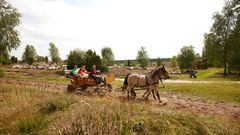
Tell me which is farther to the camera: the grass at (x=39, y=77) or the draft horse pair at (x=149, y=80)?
the grass at (x=39, y=77)

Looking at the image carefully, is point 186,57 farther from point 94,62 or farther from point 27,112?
point 27,112

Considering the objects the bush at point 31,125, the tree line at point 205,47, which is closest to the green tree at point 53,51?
the tree line at point 205,47

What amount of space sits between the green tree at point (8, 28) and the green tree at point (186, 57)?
3640cm

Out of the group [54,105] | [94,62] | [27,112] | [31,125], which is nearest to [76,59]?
[94,62]

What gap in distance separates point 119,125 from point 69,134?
3.51ft

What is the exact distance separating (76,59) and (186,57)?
26.4 meters

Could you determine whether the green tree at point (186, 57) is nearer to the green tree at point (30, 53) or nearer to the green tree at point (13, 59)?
the green tree at point (30, 53)

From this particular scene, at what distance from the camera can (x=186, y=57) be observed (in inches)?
2039

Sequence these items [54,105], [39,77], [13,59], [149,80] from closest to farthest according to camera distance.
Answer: [54,105] < [149,80] < [39,77] < [13,59]

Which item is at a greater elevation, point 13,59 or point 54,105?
point 13,59

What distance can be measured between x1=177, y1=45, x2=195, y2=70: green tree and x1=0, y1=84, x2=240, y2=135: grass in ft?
154

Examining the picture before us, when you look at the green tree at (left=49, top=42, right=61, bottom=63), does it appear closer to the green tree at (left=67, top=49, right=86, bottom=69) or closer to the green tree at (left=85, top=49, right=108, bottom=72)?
the green tree at (left=67, top=49, right=86, bottom=69)

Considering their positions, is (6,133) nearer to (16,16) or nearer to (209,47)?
(16,16)

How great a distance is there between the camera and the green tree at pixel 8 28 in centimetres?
2828
